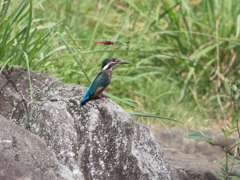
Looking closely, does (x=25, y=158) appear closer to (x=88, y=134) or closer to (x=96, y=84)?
(x=88, y=134)

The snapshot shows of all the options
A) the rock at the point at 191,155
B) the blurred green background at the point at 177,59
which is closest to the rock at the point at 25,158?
the rock at the point at 191,155

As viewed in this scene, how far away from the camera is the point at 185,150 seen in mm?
3027

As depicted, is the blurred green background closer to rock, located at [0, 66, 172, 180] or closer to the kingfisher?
the kingfisher

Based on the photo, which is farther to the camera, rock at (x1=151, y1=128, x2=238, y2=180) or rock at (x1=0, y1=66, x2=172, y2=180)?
rock at (x1=151, y1=128, x2=238, y2=180)

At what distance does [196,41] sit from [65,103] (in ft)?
11.1

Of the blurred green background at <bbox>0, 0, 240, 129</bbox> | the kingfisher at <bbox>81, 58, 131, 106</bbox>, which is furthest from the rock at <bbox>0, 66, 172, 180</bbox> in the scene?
the blurred green background at <bbox>0, 0, 240, 129</bbox>

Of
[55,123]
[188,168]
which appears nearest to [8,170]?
[55,123]

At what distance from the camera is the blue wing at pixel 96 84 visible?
1.77 metres

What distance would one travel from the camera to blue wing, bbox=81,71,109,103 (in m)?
1.77

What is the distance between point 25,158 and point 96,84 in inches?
23.7

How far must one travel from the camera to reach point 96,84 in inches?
71.1

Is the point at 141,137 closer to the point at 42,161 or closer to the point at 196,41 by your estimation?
the point at 42,161

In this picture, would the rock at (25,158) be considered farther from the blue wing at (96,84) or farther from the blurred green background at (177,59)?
the blurred green background at (177,59)

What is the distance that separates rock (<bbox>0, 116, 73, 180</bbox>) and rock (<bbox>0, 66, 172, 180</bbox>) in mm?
92
